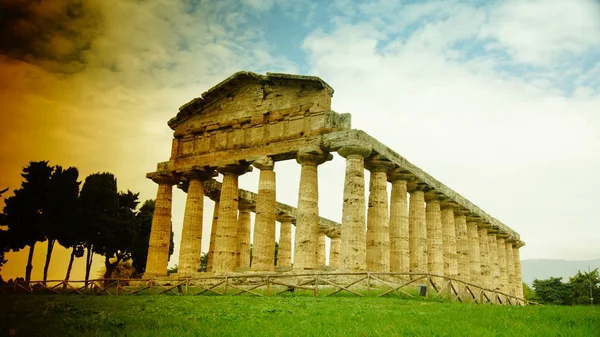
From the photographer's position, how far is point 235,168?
2983 cm

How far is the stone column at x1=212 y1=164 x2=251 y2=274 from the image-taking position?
28312mm

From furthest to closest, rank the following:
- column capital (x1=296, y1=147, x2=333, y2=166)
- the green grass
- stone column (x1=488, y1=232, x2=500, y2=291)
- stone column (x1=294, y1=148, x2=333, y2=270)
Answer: stone column (x1=488, y1=232, x2=500, y2=291), column capital (x1=296, y1=147, x2=333, y2=166), stone column (x1=294, y1=148, x2=333, y2=270), the green grass

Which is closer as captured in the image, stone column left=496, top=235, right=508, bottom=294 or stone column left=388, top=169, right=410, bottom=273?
stone column left=388, top=169, right=410, bottom=273

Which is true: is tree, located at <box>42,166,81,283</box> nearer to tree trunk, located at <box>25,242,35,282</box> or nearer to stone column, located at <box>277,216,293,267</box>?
tree trunk, located at <box>25,242,35,282</box>

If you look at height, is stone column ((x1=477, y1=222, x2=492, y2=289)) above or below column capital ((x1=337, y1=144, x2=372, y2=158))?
below

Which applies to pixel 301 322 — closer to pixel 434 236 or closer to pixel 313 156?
pixel 313 156

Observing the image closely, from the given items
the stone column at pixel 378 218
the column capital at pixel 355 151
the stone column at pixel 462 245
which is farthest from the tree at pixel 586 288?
the column capital at pixel 355 151

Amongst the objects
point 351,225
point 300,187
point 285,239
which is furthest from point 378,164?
point 285,239

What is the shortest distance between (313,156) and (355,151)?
2484mm

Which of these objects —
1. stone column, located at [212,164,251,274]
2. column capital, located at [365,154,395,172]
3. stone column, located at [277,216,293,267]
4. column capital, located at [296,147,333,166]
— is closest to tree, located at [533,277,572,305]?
stone column, located at [277,216,293,267]

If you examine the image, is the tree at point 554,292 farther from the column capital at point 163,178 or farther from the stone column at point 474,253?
the column capital at point 163,178

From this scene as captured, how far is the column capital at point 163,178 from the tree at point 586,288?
153ft

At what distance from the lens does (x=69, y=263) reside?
139 ft

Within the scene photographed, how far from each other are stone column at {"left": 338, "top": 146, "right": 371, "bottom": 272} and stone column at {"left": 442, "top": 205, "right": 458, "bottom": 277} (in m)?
12.6
